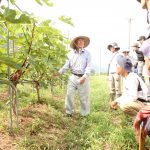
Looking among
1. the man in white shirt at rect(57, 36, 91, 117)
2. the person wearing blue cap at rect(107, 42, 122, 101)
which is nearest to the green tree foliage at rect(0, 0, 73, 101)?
the man in white shirt at rect(57, 36, 91, 117)

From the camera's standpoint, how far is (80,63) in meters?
7.04

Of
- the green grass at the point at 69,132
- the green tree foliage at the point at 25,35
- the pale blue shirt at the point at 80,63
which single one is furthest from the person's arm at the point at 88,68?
the green tree foliage at the point at 25,35

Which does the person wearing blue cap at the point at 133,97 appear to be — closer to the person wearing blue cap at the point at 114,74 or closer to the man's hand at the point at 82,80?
the man's hand at the point at 82,80

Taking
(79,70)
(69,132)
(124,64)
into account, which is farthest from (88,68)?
(124,64)

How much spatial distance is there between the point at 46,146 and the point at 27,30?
1.79m

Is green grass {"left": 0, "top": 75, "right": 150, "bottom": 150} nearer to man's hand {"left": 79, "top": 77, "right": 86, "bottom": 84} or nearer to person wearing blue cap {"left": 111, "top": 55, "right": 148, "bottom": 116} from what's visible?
person wearing blue cap {"left": 111, "top": 55, "right": 148, "bottom": 116}

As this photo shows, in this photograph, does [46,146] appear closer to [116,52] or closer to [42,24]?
[42,24]

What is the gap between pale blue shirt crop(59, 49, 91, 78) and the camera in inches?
277

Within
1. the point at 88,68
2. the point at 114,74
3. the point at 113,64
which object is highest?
the point at 113,64

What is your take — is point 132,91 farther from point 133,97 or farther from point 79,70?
point 79,70

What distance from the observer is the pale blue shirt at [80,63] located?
277 inches

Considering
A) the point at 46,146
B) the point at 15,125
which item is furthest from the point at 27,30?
the point at 15,125

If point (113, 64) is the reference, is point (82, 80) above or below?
below

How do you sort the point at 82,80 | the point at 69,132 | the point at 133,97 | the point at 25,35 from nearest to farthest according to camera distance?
1. the point at 25,35
2. the point at 133,97
3. the point at 69,132
4. the point at 82,80
